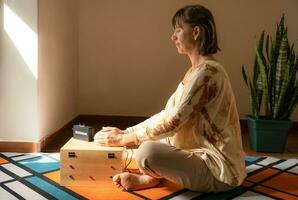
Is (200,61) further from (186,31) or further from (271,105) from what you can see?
(271,105)

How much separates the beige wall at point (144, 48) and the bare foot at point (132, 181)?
1603 millimetres

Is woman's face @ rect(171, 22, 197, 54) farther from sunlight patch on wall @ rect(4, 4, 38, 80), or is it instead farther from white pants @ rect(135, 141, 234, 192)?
sunlight patch on wall @ rect(4, 4, 38, 80)

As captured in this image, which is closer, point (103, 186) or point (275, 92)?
point (103, 186)

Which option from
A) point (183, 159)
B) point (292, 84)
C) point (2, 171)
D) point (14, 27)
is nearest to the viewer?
→ point (183, 159)

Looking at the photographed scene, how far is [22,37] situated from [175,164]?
1234mm

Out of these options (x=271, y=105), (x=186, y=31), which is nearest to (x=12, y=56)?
(x=186, y=31)

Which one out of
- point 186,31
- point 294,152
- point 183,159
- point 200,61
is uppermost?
point 186,31

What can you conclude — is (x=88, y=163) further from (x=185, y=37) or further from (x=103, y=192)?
(x=185, y=37)

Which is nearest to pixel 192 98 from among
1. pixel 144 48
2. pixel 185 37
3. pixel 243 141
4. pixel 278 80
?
pixel 185 37

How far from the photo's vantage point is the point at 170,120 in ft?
5.04

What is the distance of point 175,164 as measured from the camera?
1510mm

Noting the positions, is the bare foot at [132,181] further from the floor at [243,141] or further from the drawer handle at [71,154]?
the floor at [243,141]

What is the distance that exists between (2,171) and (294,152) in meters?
1.86

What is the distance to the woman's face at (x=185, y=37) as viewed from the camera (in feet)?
5.12
